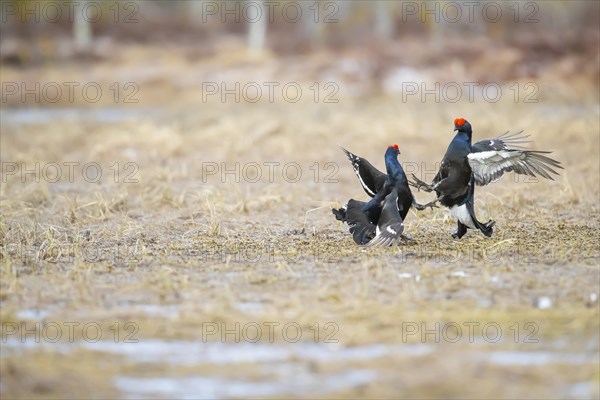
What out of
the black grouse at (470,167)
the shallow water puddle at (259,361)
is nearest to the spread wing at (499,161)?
the black grouse at (470,167)

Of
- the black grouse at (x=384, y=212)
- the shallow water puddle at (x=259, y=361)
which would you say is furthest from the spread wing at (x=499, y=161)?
the shallow water puddle at (x=259, y=361)

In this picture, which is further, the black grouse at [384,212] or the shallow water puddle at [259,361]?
the black grouse at [384,212]

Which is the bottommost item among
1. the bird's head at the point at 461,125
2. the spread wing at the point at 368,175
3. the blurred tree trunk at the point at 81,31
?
the spread wing at the point at 368,175

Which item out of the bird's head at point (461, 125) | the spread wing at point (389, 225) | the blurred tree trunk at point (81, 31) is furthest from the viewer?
the blurred tree trunk at point (81, 31)

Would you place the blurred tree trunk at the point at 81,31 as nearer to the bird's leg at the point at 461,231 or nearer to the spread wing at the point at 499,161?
the bird's leg at the point at 461,231

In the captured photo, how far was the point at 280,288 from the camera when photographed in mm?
7484

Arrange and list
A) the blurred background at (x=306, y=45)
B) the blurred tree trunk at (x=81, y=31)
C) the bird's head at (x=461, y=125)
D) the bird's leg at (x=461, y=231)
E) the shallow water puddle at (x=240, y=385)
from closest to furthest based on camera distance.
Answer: the shallow water puddle at (x=240, y=385) → the bird's head at (x=461, y=125) → the bird's leg at (x=461, y=231) → the blurred background at (x=306, y=45) → the blurred tree trunk at (x=81, y=31)

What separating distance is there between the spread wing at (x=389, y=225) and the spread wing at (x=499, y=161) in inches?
37.6

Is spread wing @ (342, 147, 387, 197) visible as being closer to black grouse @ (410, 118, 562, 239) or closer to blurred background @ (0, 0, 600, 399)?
black grouse @ (410, 118, 562, 239)

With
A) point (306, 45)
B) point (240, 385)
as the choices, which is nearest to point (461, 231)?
point (240, 385)

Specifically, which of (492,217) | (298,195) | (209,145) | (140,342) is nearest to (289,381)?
(140,342)

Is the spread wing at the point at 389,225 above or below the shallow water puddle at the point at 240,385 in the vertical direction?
above

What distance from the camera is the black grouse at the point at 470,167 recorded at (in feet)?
30.8

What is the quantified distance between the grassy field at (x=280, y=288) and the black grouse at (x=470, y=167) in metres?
0.34
